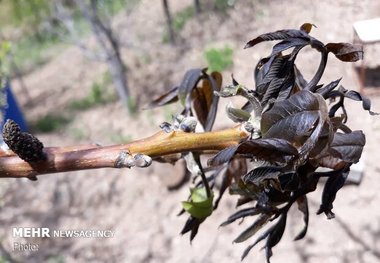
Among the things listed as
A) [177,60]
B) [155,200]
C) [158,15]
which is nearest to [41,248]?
[155,200]

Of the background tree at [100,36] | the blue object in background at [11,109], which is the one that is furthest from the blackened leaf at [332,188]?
the blue object in background at [11,109]

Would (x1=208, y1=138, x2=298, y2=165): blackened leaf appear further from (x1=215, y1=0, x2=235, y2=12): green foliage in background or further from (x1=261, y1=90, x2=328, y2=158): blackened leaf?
(x1=215, y1=0, x2=235, y2=12): green foliage in background

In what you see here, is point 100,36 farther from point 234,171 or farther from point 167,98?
point 234,171

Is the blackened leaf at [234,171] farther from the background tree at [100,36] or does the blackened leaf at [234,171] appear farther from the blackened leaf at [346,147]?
the background tree at [100,36]

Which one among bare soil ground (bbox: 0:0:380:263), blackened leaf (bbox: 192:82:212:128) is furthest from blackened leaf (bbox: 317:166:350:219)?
bare soil ground (bbox: 0:0:380:263)

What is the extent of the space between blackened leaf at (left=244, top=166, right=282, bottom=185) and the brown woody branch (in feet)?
0.23

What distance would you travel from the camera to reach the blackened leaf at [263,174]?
0.54 m

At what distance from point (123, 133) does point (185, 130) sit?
2.78 metres

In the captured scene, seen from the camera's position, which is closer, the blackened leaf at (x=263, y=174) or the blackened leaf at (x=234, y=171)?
the blackened leaf at (x=263, y=174)

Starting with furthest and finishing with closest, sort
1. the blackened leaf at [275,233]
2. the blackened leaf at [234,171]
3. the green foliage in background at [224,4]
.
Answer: the green foliage in background at [224,4] < the blackened leaf at [234,171] < the blackened leaf at [275,233]

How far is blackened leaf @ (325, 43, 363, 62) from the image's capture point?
0.62m

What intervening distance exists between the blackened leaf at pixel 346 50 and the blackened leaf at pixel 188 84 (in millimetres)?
256

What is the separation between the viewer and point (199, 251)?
2246mm

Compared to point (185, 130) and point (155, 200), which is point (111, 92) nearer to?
point (155, 200)
